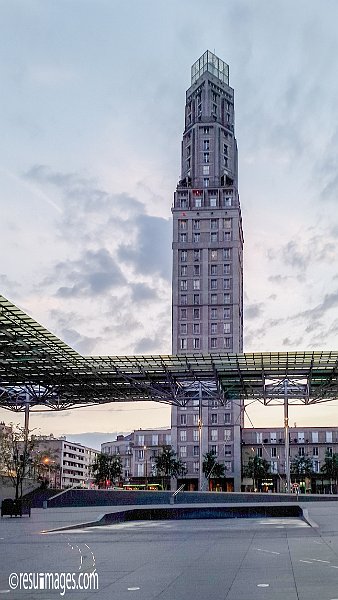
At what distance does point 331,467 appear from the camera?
109625mm

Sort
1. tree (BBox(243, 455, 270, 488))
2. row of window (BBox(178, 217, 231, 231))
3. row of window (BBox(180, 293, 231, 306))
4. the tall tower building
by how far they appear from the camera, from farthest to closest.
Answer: row of window (BBox(178, 217, 231, 231)) → row of window (BBox(180, 293, 231, 306)) → tree (BBox(243, 455, 270, 488)) → the tall tower building

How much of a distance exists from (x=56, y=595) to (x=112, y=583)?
122 centimetres

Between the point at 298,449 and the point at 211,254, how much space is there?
35854 mm

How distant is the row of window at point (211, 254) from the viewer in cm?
11419

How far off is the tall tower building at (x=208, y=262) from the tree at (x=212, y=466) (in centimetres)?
181

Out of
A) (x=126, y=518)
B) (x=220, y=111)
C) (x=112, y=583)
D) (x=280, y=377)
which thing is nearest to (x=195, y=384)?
(x=280, y=377)

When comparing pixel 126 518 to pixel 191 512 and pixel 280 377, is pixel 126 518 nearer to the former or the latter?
pixel 191 512

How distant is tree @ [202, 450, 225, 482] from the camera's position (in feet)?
329

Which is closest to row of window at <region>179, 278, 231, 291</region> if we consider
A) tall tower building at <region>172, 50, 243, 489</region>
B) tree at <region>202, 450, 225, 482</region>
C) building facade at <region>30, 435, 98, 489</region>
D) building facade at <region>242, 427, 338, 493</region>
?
tall tower building at <region>172, 50, 243, 489</region>

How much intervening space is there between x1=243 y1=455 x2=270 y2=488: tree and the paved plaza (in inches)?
3451

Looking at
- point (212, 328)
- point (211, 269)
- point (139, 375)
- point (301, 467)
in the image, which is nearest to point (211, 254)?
point (211, 269)

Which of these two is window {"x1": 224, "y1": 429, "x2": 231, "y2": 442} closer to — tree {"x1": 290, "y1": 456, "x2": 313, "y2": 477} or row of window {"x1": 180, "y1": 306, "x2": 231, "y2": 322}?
tree {"x1": 290, "y1": 456, "x2": 313, "y2": 477}

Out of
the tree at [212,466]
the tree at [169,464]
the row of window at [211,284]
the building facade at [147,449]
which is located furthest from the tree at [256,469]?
the row of window at [211,284]

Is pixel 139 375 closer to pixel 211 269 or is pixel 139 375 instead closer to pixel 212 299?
pixel 212 299
